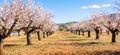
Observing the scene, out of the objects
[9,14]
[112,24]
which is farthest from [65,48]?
[112,24]

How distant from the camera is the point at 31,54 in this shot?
3077cm

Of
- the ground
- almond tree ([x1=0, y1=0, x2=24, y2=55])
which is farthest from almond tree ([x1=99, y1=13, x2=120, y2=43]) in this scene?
almond tree ([x1=0, y1=0, x2=24, y2=55])

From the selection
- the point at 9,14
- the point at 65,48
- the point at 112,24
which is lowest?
the point at 65,48

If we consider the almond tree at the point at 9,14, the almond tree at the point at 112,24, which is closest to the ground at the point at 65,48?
the almond tree at the point at 112,24

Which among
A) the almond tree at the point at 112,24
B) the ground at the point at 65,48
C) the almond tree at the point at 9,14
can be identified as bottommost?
the ground at the point at 65,48

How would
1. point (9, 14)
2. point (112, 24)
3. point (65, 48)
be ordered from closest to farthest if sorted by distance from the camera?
point (9, 14), point (65, 48), point (112, 24)

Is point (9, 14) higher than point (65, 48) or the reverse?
higher

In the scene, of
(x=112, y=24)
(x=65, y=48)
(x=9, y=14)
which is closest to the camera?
(x=9, y=14)

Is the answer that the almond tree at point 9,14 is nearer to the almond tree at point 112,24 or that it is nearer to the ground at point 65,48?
the ground at point 65,48

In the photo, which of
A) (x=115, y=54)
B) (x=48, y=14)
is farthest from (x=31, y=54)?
(x=48, y=14)

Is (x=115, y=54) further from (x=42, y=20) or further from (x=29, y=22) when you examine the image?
(x=42, y=20)

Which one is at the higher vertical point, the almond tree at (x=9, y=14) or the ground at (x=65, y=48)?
the almond tree at (x=9, y=14)

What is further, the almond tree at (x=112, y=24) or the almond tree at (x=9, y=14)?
the almond tree at (x=112, y=24)

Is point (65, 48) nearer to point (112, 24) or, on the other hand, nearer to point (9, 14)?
point (9, 14)
